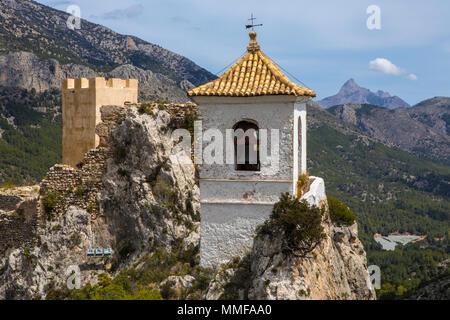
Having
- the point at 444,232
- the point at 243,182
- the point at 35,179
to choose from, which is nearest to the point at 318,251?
the point at 243,182

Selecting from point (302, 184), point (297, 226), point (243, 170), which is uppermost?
point (243, 170)

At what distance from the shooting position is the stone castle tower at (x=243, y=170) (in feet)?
51.2

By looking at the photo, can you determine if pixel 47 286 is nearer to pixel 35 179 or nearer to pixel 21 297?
pixel 21 297

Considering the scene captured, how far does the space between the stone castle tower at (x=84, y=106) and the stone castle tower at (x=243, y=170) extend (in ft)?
39.3

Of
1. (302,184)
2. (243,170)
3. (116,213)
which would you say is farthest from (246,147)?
(116,213)

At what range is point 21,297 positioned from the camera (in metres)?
25.5

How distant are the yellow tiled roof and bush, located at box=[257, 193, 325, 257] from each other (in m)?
3.26

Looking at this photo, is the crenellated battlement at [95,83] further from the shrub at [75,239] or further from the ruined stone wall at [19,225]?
the shrub at [75,239]

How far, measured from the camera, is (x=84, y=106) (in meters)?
27.1

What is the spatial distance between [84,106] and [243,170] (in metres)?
13.7

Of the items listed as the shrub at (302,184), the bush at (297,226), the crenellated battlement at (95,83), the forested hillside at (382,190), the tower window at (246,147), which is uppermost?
the crenellated battlement at (95,83)

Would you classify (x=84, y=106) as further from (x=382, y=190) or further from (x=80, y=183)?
(x=382, y=190)

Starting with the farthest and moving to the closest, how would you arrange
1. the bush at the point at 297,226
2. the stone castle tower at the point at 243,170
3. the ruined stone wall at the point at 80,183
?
1. the ruined stone wall at the point at 80,183
2. the stone castle tower at the point at 243,170
3. the bush at the point at 297,226

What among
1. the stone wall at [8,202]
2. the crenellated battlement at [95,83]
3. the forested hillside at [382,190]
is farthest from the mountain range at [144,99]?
the stone wall at [8,202]
